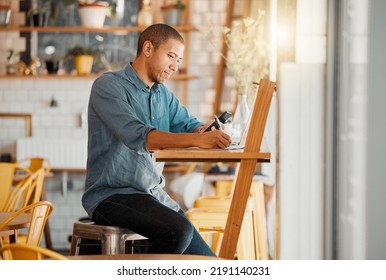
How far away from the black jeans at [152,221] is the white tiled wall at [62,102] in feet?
14.7

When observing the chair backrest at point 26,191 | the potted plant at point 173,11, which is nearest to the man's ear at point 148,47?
the chair backrest at point 26,191

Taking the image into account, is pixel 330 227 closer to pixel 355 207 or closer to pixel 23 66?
pixel 355 207

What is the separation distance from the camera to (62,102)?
7.57m

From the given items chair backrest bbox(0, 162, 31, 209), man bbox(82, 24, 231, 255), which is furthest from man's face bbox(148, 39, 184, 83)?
chair backrest bbox(0, 162, 31, 209)

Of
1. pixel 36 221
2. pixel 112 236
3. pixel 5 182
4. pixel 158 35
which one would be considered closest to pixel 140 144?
pixel 112 236

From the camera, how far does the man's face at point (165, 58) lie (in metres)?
3.29

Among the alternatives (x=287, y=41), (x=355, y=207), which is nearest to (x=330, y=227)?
(x=355, y=207)

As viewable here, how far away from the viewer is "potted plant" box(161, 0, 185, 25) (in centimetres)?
726

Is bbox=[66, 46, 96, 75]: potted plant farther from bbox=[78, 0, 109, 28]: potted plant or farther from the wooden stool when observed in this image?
the wooden stool

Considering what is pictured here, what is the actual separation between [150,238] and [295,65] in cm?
80

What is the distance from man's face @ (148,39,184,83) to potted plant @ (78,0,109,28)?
404 cm

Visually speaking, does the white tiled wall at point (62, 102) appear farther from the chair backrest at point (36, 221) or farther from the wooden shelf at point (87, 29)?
the chair backrest at point (36, 221)

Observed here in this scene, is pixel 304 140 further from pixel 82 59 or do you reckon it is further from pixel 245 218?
pixel 82 59
